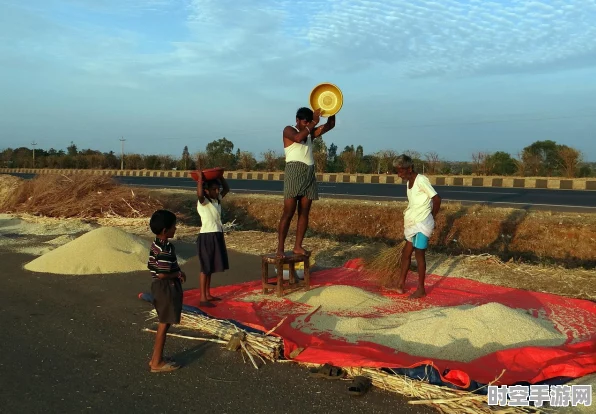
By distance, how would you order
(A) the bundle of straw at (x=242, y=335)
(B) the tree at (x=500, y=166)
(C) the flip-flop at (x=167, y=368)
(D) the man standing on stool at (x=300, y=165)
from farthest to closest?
(B) the tree at (x=500, y=166), (D) the man standing on stool at (x=300, y=165), (A) the bundle of straw at (x=242, y=335), (C) the flip-flop at (x=167, y=368)

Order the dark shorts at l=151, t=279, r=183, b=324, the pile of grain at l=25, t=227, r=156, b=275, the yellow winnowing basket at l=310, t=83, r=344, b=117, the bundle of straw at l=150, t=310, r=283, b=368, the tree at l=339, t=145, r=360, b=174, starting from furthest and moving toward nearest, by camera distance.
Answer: the tree at l=339, t=145, r=360, b=174, the pile of grain at l=25, t=227, r=156, b=275, the yellow winnowing basket at l=310, t=83, r=344, b=117, the bundle of straw at l=150, t=310, r=283, b=368, the dark shorts at l=151, t=279, r=183, b=324

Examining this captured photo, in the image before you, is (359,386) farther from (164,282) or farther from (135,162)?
(135,162)

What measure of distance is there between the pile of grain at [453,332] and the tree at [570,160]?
20.4 m

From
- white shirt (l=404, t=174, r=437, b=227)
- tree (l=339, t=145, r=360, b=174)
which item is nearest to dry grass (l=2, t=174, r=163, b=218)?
white shirt (l=404, t=174, r=437, b=227)

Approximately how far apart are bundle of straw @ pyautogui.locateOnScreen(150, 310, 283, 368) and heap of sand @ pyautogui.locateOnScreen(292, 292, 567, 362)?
49 centimetres

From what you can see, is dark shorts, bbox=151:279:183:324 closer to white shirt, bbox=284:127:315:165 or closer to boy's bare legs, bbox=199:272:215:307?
boy's bare legs, bbox=199:272:215:307

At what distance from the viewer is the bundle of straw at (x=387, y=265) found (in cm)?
641

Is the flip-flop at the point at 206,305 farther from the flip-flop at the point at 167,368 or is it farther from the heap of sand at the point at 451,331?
the flip-flop at the point at 167,368

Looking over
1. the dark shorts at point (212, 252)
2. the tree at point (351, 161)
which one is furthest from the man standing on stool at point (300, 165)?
the tree at point (351, 161)

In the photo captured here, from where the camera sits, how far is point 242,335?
4.29m

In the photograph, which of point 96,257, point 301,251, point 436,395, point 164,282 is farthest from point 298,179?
point 436,395

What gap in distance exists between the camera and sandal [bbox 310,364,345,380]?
3695mm

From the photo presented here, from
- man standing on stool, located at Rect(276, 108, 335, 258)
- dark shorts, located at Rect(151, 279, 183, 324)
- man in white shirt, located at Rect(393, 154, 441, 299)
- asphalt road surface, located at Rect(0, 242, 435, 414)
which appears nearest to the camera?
asphalt road surface, located at Rect(0, 242, 435, 414)

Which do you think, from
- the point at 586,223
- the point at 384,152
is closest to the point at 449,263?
the point at 586,223
